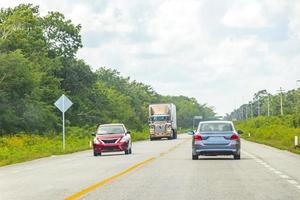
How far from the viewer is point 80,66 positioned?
9219 centimetres

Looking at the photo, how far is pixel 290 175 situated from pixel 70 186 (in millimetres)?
6442

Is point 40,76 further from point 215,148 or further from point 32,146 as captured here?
point 215,148

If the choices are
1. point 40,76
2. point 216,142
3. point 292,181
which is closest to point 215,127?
point 216,142

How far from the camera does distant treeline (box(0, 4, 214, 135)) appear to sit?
65.8m

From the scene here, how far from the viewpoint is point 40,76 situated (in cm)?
7400

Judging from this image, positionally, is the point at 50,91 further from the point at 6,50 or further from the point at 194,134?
the point at 194,134

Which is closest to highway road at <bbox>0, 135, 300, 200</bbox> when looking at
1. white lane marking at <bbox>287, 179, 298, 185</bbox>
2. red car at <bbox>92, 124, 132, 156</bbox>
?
white lane marking at <bbox>287, 179, 298, 185</bbox>

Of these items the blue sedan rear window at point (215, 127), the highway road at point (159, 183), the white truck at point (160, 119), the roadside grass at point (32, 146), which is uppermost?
the white truck at point (160, 119)

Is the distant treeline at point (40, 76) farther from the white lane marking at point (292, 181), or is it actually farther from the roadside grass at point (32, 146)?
the white lane marking at point (292, 181)

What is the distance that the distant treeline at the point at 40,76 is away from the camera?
65.8 meters

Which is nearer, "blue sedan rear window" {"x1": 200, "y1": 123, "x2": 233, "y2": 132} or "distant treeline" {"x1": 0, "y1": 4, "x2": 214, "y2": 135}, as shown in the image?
"blue sedan rear window" {"x1": 200, "y1": 123, "x2": 233, "y2": 132}

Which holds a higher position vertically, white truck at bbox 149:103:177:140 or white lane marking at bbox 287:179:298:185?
white truck at bbox 149:103:177:140

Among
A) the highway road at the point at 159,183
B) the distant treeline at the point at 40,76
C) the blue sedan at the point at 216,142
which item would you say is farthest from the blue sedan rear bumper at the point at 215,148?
the distant treeline at the point at 40,76

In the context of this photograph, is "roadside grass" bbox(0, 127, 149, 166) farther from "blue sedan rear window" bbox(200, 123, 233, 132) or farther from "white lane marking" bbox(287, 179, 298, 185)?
"white lane marking" bbox(287, 179, 298, 185)
